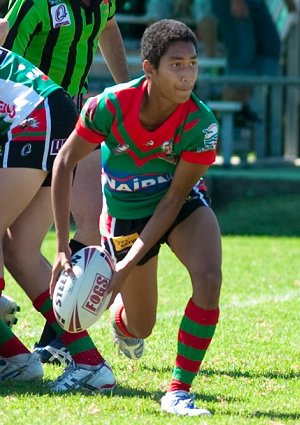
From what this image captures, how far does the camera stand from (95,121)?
539 cm

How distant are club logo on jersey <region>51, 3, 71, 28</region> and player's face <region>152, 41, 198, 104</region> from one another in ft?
4.95

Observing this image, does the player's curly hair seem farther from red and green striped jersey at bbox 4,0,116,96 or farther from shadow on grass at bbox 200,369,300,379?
shadow on grass at bbox 200,369,300,379

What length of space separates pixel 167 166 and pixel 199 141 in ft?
0.84

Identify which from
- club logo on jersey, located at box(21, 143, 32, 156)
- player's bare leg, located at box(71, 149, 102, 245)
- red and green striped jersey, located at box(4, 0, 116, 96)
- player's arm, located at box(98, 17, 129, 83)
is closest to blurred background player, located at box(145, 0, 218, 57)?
player's arm, located at box(98, 17, 129, 83)

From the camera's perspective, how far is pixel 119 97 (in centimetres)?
545

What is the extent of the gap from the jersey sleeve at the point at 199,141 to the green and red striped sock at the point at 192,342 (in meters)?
0.64

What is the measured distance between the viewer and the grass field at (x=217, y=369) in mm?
5238

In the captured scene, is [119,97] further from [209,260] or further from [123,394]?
[123,394]

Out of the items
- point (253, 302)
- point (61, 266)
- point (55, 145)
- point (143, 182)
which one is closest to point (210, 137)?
point (143, 182)

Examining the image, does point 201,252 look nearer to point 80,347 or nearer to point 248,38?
point 80,347

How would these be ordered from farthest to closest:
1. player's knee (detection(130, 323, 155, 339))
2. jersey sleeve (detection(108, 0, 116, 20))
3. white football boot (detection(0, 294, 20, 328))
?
jersey sleeve (detection(108, 0, 116, 20)) < white football boot (detection(0, 294, 20, 328)) < player's knee (detection(130, 323, 155, 339))

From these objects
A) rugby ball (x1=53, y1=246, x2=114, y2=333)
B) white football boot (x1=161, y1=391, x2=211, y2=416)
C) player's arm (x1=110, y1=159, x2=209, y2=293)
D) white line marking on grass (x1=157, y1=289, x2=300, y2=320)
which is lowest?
white line marking on grass (x1=157, y1=289, x2=300, y2=320)

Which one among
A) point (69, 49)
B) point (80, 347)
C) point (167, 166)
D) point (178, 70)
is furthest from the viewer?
point (69, 49)

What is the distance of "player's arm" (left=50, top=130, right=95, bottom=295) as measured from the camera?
5383mm
